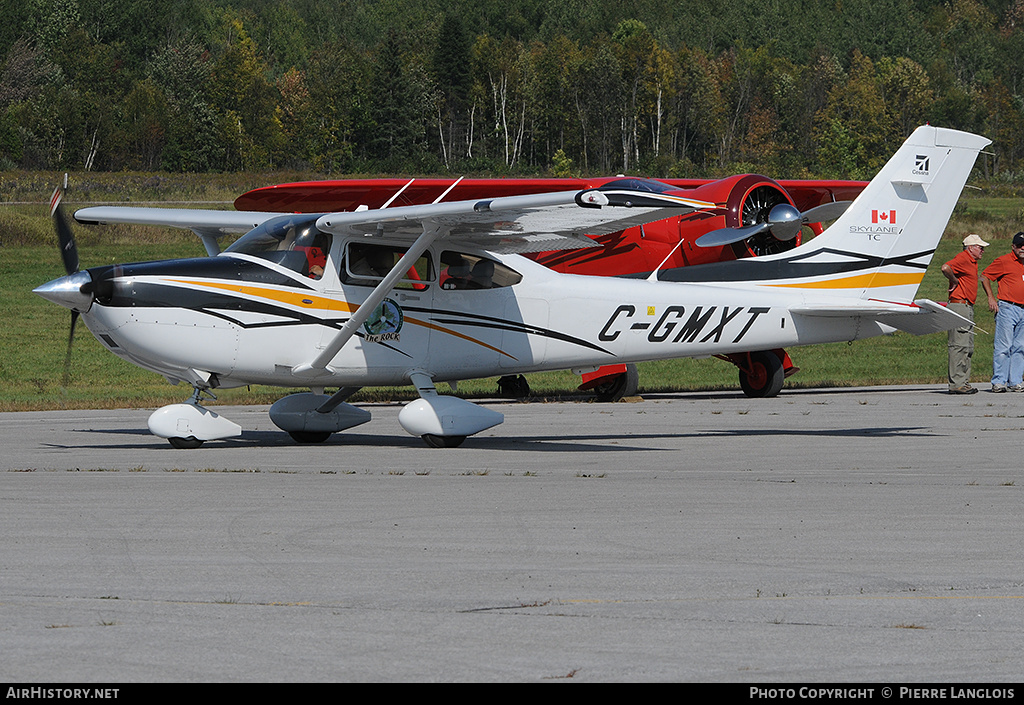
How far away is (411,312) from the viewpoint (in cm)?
1210

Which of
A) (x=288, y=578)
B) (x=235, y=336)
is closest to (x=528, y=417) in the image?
(x=235, y=336)

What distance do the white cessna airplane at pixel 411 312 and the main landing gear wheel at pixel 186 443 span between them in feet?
0.11

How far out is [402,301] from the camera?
12.1 meters

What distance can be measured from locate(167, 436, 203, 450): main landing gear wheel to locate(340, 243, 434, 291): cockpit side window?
1969 millimetres

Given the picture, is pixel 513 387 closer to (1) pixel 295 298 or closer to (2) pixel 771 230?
(2) pixel 771 230

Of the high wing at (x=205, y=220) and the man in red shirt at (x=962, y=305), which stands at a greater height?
the high wing at (x=205, y=220)

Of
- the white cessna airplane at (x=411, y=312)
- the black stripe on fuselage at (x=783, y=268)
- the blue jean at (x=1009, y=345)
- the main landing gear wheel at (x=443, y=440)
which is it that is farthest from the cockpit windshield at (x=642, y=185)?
the main landing gear wheel at (x=443, y=440)

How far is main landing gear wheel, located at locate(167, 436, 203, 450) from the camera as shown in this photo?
1158 centimetres

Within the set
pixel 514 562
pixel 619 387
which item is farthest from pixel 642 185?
pixel 514 562

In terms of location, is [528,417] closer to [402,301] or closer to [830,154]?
[402,301]

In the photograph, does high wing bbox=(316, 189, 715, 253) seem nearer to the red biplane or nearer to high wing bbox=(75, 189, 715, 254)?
high wing bbox=(75, 189, 715, 254)

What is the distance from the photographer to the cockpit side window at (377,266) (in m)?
11.9

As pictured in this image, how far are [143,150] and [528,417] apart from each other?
270ft

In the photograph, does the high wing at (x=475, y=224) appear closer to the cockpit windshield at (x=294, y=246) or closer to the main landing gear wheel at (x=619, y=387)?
the cockpit windshield at (x=294, y=246)
